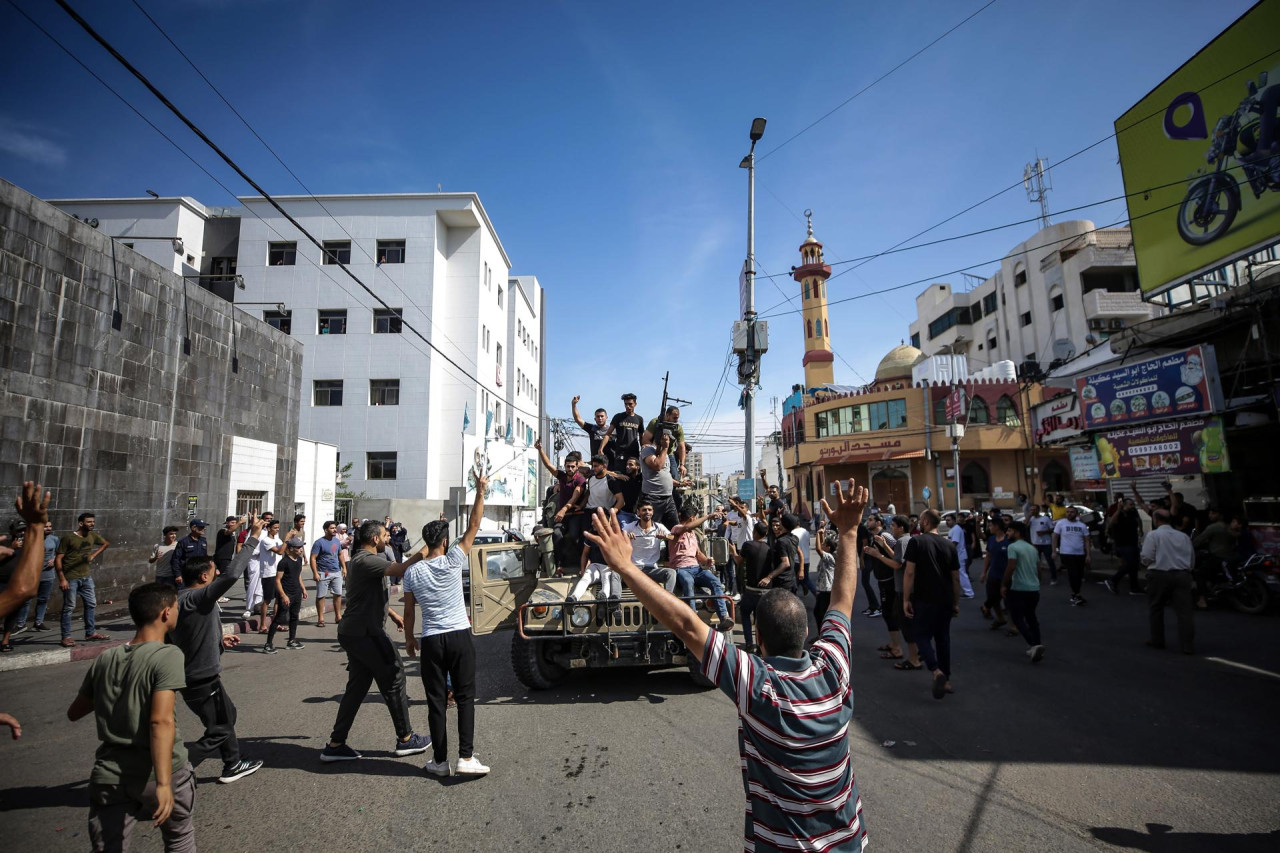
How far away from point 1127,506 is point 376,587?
1265cm

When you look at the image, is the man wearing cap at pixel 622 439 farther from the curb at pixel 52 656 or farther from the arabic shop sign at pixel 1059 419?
the arabic shop sign at pixel 1059 419

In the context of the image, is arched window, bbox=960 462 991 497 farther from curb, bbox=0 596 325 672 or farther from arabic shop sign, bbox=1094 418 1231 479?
curb, bbox=0 596 325 672

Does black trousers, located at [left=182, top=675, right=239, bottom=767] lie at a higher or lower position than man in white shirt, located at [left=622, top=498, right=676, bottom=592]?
lower

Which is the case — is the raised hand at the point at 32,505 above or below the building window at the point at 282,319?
below

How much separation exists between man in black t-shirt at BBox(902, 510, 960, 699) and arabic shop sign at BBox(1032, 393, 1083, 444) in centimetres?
1263

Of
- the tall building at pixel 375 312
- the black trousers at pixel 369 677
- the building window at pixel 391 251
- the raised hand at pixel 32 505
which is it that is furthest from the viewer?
the building window at pixel 391 251

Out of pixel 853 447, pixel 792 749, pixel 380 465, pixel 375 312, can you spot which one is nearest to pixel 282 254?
pixel 375 312

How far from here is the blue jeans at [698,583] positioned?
6.25 metres

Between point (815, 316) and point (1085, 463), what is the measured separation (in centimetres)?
3628

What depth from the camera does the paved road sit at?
3.52 m

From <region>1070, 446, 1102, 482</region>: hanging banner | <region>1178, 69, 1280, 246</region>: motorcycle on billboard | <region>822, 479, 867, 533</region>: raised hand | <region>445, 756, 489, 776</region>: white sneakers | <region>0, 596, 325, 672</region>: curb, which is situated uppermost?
<region>1178, 69, 1280, 246</region>: motorcycle on billboard

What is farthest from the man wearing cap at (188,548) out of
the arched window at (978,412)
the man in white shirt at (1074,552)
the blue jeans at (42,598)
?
the arched window at (978,412)

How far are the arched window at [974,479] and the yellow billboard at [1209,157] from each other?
24932mm

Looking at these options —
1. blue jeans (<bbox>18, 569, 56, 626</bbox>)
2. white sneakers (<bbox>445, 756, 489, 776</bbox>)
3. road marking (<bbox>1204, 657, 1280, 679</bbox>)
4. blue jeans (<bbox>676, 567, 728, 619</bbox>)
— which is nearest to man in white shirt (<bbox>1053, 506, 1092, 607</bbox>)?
road marking (<bbox>1204, 657, 1280, 679</bbox>)
